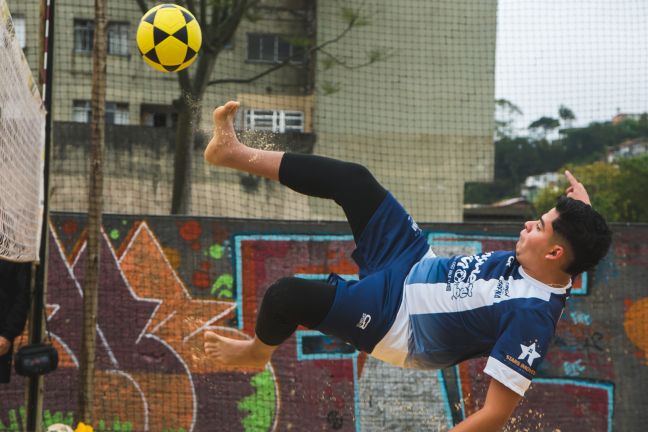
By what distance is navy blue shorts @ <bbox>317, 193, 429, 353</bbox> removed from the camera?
12.5 ft

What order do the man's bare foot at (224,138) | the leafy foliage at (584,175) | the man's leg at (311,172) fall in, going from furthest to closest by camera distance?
1. the leafy foliage at (584,175)
2. the man's bare foot at (224,138)
3. the man's leg at (311,172)

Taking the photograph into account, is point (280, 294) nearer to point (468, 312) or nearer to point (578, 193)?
point (468, 312)

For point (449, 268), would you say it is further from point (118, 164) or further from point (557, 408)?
point (118, 164)

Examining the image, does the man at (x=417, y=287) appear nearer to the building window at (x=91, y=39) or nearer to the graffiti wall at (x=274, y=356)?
the graffiti wall at (x=274, y=356)

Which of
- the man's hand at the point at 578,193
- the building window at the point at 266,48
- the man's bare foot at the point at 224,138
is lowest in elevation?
the man's hand at the point at 578,193

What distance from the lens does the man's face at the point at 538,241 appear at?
3725mm

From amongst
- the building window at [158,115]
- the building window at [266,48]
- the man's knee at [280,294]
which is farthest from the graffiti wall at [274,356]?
the building window at [266,48]

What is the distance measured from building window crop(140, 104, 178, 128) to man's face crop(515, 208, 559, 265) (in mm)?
15868

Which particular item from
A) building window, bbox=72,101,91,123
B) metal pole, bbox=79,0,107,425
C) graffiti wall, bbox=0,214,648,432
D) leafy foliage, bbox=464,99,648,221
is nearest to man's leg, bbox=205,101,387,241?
metal pole, bbox=79,0,107,425

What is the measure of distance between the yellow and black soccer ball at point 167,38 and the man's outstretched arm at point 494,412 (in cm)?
262

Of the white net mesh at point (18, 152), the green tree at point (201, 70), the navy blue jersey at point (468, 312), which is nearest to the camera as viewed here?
the navy blue jersey at point (468, 312)

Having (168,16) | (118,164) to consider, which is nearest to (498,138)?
(118,164)

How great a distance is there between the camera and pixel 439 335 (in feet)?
12.7

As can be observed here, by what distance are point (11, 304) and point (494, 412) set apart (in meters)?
3.69
